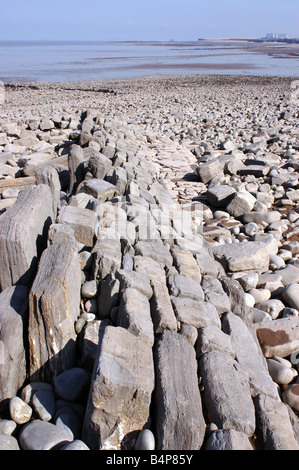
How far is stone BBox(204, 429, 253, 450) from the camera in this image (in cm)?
183

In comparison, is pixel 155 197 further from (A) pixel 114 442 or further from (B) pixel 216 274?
(A) pixel 114 442

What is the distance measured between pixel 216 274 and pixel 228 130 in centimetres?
905

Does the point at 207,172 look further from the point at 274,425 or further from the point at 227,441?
the point at 227,441

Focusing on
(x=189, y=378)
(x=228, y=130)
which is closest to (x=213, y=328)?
(x=189, y=378)

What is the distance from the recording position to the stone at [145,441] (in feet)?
6.12

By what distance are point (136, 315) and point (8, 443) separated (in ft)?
3.00

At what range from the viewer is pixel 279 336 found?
321cm

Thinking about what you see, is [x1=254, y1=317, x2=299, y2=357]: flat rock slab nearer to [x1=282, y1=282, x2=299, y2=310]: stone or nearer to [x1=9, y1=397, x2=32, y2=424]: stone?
[x1=282, y1=282, x2=299, y2=310]: stone

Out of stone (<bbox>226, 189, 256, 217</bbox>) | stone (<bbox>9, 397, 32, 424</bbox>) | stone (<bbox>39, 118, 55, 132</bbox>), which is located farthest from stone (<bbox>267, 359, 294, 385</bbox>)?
stone (<bbox>39, 118, 55, 132</bbox>)

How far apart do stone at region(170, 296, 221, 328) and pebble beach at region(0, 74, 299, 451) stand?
0.01 meters

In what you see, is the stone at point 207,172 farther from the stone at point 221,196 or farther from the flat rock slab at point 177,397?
the flat rock slab at point 177,397

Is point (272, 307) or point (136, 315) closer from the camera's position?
point (136, 315)

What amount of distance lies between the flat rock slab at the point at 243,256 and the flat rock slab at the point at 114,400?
2.43 meters

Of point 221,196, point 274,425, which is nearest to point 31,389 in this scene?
point 274,425
